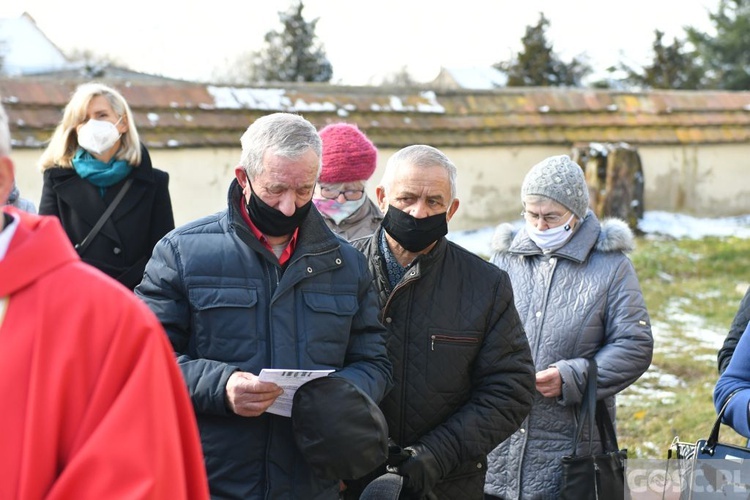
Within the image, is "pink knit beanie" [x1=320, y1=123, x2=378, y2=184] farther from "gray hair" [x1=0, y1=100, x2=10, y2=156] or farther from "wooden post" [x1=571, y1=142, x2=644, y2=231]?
"wooden post" [x1=571, y1=142, x2=644, y2=231]

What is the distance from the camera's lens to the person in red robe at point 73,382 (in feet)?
5.77

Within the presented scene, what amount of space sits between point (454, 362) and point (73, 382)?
1.91 meters

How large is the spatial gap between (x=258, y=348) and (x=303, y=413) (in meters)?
0.24

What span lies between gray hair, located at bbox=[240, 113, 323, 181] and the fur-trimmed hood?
54.8 inches

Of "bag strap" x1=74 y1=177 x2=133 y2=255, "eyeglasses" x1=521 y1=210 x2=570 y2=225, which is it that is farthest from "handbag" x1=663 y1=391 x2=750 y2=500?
"bag strap" x1=74 y1=177 x2=133 y2=255

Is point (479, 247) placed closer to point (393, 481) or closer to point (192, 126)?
point (192, 126)

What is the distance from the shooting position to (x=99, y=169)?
16.2 ft

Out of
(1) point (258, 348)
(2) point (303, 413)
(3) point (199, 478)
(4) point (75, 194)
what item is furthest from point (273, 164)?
(4) point (75, 194)

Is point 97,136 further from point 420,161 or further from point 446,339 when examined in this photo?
point 446,339

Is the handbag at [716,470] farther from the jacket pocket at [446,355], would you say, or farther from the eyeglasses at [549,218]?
the eyeglasses at [549,218]

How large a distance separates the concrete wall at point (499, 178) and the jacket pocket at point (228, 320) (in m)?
5.34

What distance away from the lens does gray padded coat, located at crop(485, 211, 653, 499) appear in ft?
13.1

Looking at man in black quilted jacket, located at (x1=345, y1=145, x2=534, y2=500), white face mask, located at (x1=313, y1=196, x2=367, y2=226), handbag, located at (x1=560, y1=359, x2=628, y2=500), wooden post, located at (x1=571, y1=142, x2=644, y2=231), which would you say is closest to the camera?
man in black quilted jacket, located at (x1=345, y1=145, x2=534, y2=500)

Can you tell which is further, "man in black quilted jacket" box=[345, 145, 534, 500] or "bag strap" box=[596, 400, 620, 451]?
"bag strap" box=[596, 400, 620, 451]
